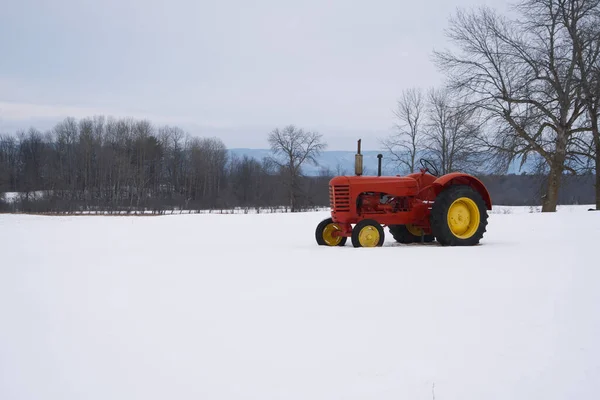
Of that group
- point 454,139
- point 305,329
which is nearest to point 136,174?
point 454,139

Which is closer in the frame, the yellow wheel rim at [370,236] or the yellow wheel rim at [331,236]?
the yellow wheel rim at [370,236]

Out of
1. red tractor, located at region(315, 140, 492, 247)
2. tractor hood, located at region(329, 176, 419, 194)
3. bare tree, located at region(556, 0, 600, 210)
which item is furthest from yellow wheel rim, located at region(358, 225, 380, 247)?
bare tree, located at region(556, 0, 600, 210)

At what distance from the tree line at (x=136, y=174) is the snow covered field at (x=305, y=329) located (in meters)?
37.9

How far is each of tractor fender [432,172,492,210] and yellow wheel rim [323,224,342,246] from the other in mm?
1792

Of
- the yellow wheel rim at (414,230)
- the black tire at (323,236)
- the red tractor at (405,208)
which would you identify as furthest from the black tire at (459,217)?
the black tire at (323,236)

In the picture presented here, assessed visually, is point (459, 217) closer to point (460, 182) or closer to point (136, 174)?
point (460, 182)

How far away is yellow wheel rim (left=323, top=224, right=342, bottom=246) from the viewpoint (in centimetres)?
781

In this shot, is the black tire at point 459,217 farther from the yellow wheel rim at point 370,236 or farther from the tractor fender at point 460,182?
the yellow wheel rim at point 370,236

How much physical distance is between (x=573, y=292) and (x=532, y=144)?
15.5 metres

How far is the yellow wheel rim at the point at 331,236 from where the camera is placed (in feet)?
25.6

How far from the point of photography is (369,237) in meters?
7.07

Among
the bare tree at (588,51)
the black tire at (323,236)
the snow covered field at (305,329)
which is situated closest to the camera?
the snow covered field at (305,329)

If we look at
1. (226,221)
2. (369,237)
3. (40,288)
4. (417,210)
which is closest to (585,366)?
(40,288)

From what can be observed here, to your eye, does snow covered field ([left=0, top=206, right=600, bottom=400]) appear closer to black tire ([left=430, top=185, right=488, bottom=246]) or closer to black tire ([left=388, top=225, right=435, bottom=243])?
black tire ([left=430, top=185, right=488, bottom=246])
